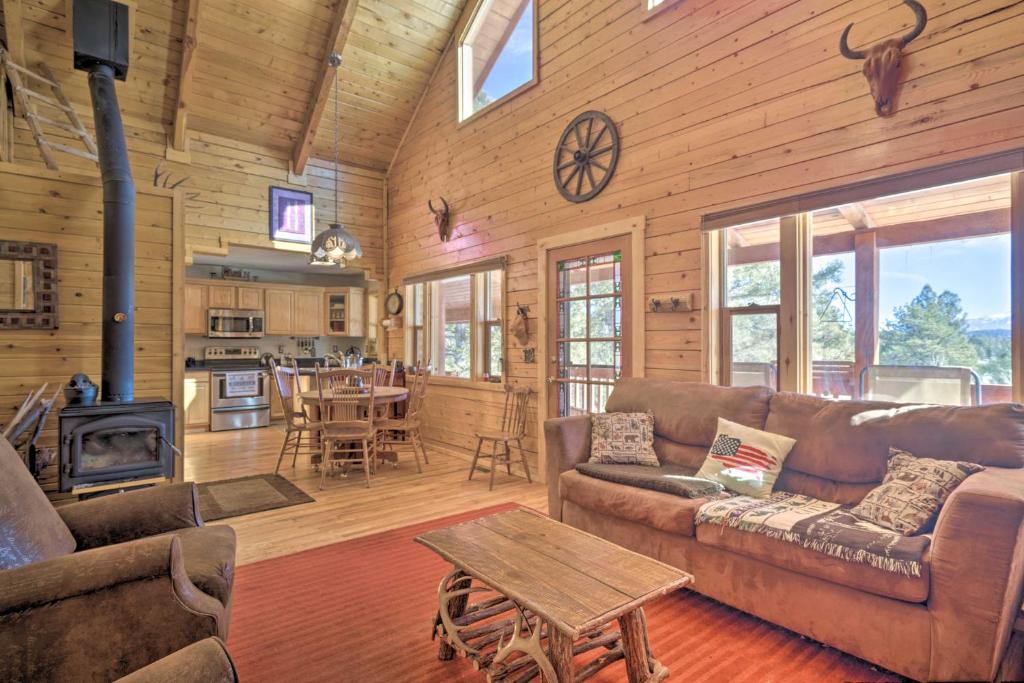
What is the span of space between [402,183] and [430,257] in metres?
1.33

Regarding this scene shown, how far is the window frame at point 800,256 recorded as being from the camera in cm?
250

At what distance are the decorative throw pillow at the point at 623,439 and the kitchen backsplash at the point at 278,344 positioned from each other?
612 centimetres

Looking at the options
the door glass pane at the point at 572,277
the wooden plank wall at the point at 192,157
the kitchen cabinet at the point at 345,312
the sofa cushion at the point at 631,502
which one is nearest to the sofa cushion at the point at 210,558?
the sofa cushion at the point at 631,502

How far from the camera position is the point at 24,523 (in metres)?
1.62

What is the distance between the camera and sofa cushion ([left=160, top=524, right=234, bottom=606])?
1674 mm

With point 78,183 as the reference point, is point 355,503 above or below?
below

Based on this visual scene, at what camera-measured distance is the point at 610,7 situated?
4281mm

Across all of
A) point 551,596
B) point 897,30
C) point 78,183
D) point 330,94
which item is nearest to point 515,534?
point 551,596

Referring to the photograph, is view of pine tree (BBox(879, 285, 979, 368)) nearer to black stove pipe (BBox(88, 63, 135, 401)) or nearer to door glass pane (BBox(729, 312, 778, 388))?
door glass pane (BBox(729, 312, 778, 388))

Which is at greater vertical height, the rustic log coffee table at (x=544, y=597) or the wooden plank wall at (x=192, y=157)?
the wooden plank wall at (x=192, y=157)

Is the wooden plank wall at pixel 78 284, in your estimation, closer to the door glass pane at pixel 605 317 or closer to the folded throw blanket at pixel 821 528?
the door glass pane at pixel 605 317

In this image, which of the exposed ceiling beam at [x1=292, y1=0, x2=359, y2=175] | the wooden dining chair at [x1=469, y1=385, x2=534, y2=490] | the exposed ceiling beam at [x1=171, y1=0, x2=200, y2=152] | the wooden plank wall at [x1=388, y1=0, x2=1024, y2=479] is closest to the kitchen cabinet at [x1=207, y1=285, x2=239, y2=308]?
the exposed ceiling beam at [x1=292, y1=0, x2=359, y2=175]

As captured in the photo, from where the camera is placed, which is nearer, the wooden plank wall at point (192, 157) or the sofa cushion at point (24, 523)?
the sofa cushion at point (24, 523)

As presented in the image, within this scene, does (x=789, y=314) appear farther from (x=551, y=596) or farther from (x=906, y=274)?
(x=551, y=596)
